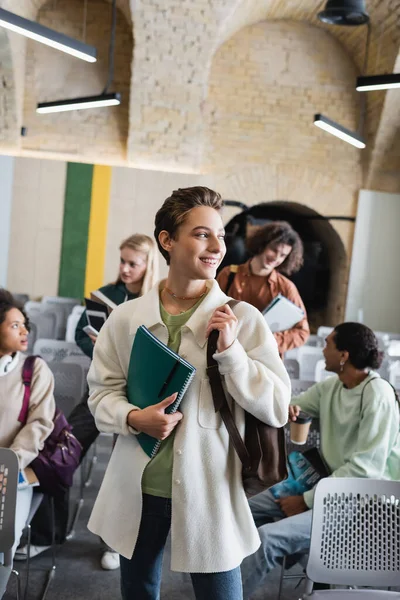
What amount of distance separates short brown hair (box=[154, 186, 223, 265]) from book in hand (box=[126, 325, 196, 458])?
310mm

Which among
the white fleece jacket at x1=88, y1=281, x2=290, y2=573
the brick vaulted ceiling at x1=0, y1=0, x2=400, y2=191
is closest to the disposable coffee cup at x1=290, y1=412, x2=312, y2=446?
the white fleece jacket at x1=88, y1=281, x2=290, y2=573

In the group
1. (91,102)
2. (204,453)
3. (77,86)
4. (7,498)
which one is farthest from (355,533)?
(77,86)

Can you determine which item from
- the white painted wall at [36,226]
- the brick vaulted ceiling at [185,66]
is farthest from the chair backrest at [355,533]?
the white painted wall at [36,226]

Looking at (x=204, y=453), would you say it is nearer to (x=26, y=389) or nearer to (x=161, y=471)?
(x=161, y=471)

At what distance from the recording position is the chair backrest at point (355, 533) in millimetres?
2396

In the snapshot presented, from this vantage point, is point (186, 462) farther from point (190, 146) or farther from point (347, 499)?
point (190, 146)

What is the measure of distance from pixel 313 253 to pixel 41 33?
7147 millimetres

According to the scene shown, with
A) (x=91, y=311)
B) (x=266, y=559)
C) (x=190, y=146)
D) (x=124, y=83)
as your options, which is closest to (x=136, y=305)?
(x=266, y=559)

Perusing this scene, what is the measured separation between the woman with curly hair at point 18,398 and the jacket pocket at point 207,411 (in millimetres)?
1568

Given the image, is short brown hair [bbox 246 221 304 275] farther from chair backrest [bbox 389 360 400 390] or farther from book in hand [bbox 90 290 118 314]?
chair backrest [bbox 389 360 400 390]

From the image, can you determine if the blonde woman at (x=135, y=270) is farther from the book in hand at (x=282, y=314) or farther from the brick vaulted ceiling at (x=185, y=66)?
the brick vaulted ceiling at (x=185, y=66)

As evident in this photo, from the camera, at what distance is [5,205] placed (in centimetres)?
988

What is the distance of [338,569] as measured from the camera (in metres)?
2.40

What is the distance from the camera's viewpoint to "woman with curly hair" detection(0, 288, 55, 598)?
9.74 ft
